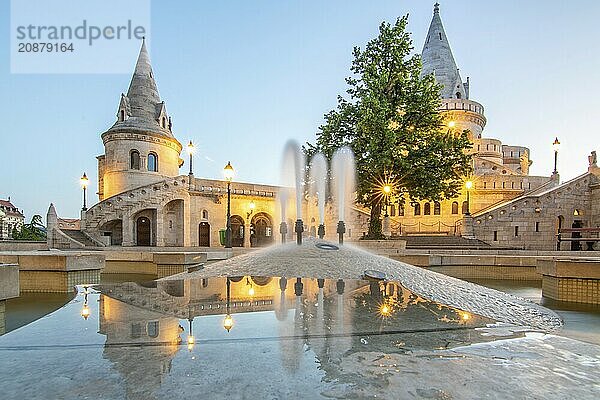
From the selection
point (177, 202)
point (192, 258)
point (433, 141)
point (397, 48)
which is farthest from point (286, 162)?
point (177, 202)

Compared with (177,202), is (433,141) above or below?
above

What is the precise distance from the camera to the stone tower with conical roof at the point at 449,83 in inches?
1625

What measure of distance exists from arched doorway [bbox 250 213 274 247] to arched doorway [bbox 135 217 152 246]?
9733 mm

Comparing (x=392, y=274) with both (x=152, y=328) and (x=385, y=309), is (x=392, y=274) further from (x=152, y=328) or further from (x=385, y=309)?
(x=152, y=328)

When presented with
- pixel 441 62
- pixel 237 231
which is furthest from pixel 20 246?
pixel 441 62

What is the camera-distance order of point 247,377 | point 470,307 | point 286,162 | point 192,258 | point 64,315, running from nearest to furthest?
point 247,377
point 64,315
point 470,307
point 192,258
point 286,162

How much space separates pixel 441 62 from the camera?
43250 millimetres

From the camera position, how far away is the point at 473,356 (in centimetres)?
337

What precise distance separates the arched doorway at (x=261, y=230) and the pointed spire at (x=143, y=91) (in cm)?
1464

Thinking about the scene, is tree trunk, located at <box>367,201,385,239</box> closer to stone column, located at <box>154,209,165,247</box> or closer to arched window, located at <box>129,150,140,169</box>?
stone column, located at <box>154,209,165,247</box>

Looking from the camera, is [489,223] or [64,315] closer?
[64,315]

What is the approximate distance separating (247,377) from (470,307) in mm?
4274

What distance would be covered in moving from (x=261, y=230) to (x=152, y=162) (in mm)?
12628

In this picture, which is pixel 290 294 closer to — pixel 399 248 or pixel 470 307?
pixel 470 307
